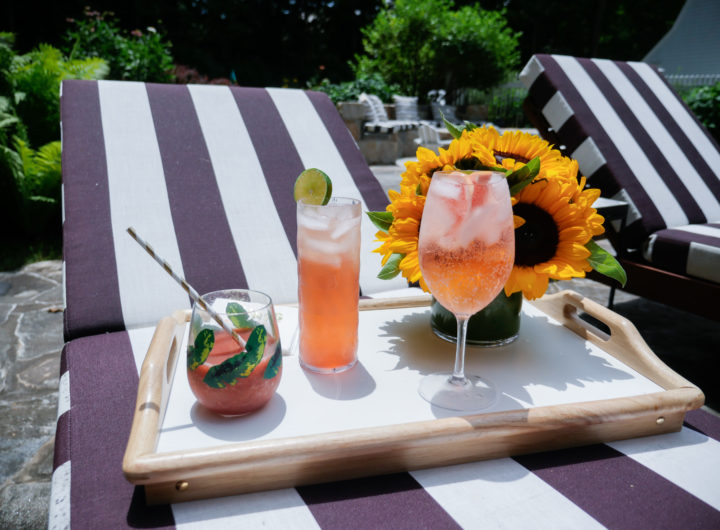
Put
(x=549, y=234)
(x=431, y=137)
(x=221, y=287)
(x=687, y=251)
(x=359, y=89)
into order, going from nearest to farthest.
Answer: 1. (x=549, y=234)
2. (x=221, y=287)
3. (x=687, y=251)
4. (x=431, y=137)
5. (x=359, y=89)

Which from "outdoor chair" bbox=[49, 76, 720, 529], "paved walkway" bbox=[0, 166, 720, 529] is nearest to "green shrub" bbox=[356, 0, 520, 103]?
"paved walkway" bbox=[0, 166, 720, 529]

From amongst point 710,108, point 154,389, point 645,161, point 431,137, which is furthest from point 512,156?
point 710,108

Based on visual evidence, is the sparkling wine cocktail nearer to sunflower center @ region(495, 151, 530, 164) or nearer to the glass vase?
the glass vase

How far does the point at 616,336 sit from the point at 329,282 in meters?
0.63

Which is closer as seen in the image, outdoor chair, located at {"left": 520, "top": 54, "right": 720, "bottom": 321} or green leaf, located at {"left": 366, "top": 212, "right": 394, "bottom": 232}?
green leaf, located at {"left": 366, "top": 212, "right": 394, "bottom": 232}

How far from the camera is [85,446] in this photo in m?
0.79

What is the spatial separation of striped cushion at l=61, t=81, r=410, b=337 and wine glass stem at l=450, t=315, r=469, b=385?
0.73 m

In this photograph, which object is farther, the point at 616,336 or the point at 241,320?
the point at 616,336

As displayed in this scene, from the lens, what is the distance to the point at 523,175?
911 mm

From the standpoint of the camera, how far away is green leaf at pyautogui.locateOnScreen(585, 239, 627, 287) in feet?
3.09

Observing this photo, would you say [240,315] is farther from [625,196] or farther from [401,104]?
[401,104]

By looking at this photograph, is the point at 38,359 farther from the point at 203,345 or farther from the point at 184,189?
the point at 203,345

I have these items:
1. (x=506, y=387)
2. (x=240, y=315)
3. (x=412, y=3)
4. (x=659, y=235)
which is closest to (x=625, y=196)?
(x=659, y=235)

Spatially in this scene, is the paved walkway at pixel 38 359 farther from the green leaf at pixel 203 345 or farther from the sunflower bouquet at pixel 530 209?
the sunflower bouquet at pixel 530 209
